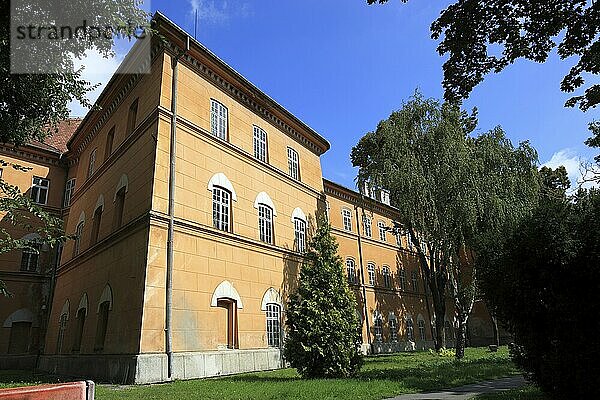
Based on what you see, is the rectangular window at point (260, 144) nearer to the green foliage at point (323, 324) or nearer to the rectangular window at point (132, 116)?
the rectangular window at point (132, 116)

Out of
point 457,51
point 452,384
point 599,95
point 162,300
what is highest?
point 457,51

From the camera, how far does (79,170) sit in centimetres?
2469

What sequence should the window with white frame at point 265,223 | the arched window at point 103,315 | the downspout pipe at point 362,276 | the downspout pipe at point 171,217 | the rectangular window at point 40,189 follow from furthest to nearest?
the downspout pipe at point 362,276 → the rectangular window at point 40,189 → the window with white frame at point 265,223 → the arched window at point 103,315 → the downspout pipe at point 171,217

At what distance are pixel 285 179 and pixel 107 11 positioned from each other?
14672mm

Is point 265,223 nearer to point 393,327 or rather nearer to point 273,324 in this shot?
point 273,324

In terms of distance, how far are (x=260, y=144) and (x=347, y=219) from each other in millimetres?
12997

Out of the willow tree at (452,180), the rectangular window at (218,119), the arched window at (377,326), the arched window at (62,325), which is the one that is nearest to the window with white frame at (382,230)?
the arched window at (377,326)

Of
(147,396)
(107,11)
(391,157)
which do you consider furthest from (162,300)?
(391,157)

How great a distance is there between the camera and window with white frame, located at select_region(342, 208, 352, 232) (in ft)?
103

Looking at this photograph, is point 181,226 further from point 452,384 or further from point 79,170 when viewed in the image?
point 79,170

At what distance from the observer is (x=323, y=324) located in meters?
12.3

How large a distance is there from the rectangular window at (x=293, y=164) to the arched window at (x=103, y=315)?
1106cm

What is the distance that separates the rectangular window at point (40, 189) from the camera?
85.7 ft

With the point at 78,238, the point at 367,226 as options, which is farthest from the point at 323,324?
the point at 367,226
